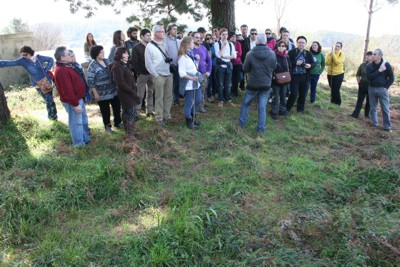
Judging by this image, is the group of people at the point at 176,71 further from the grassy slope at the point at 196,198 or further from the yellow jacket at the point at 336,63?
the grassy slope at the point at 196,198

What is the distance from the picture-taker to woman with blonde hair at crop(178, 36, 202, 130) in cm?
610

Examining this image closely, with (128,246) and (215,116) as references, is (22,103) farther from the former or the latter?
(128,246)

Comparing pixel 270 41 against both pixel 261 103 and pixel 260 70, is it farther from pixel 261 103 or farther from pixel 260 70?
pixel 261 103

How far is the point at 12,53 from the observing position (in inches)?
544

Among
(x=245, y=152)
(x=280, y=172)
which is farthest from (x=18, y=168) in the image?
(x=280, y=172)

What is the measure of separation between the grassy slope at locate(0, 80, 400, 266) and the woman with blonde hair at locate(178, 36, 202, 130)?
0.56m

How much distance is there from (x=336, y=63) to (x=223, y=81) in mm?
3350

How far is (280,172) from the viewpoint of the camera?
484 centimetres

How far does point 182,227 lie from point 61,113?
542 centimetres

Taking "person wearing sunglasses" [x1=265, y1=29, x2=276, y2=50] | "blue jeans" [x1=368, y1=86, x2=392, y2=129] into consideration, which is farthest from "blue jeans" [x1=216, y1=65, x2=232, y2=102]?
"blue jeans" [x1=368, y1=86, x2=392, y2=129]

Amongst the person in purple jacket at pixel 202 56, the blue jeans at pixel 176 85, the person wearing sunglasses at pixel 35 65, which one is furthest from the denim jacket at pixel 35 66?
the person in purple jacket at pixel 202 56

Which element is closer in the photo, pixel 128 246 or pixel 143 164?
pixel 128 246

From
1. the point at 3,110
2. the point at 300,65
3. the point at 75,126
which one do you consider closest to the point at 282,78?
the point at 300,65

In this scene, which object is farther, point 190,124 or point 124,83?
point 190,124
